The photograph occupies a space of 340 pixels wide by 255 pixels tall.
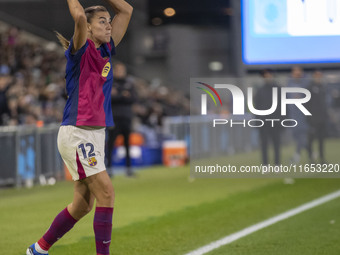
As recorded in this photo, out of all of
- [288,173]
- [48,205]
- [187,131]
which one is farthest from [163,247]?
[187,131]

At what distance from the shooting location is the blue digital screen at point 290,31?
559 inches

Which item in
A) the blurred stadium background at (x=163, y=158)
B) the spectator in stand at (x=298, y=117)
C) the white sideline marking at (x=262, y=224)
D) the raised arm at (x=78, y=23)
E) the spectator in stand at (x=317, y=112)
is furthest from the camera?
the spectator in stand at (x=317, y=112)

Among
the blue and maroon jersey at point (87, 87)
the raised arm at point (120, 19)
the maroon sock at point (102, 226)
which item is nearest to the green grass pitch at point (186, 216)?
the maroon sock at point (102, 226)

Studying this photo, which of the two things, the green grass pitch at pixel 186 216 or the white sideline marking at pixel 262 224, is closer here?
the white sideline marking at pixel 262 224

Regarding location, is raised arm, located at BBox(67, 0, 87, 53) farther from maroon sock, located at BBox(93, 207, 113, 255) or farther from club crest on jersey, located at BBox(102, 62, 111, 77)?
maroon sock, located at BBox(93, 207, 113, 255)

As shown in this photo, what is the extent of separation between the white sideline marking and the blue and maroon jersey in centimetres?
180

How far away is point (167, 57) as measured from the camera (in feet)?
125

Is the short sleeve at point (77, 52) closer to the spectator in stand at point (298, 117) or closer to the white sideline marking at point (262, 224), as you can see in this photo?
the white sideline marking at point (262, 224)

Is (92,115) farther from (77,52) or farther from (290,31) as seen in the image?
(290,31)

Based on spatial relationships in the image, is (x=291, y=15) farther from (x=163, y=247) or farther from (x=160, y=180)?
(x=163, y=247)

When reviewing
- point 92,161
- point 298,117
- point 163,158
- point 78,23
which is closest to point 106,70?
point 78,23

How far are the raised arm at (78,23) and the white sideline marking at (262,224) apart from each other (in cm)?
232

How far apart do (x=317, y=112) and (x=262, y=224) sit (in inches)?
254

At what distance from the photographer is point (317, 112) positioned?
14.4 metres
